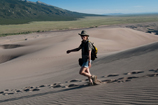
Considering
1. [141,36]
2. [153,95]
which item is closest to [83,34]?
[153,95]

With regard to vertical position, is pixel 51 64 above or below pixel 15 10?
below

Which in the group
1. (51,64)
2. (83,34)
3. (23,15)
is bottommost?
(51,64)

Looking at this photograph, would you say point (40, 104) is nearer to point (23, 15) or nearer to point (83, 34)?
point (83, 34)

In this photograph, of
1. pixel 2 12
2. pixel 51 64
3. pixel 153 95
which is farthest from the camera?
pixel 2 12

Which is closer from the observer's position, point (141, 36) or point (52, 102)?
point (52, 102)

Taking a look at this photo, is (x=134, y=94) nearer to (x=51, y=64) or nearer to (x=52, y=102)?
(x=52, y=102)

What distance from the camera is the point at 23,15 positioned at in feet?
432

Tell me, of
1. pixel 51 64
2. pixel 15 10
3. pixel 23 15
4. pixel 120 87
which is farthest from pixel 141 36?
pixel 15 10

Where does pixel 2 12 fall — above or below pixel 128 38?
above

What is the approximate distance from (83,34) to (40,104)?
2.06 m

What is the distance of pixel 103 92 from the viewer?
4672 millimetres

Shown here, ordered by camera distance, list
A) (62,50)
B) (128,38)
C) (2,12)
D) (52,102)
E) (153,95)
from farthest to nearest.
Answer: (2,12) < (128,38) < (62,50) < (52,102) < (153,95)

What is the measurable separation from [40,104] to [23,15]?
13552 cm

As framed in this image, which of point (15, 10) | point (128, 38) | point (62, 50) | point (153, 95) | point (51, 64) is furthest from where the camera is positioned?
point (15, 10)
